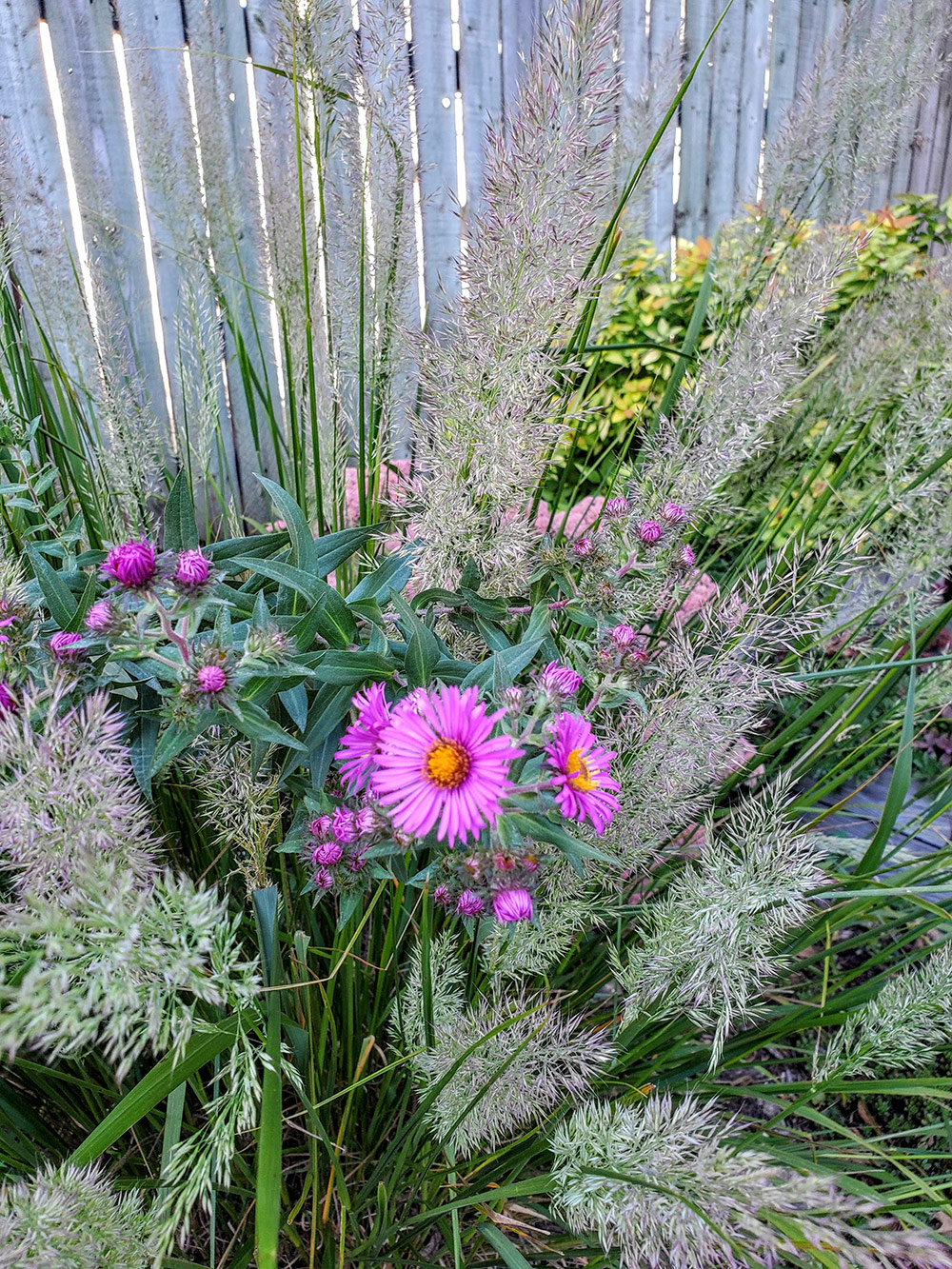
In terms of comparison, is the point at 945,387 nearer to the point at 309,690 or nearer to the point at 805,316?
the point at 805,316

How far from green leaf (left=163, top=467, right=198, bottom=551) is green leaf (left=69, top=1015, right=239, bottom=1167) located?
41 centimetres

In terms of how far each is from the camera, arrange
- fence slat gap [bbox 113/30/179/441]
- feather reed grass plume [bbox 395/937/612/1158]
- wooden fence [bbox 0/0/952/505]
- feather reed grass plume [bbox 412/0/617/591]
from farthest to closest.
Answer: fence slat gap [bbox 113/30/179/441], wooden fence [bbox 0/0/952/505], feather reed grass plume [bbox 395/937/612/1158], feather reed grass plume [bbox 412/0/617/591]

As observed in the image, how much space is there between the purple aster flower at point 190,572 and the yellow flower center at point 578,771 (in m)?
0.31

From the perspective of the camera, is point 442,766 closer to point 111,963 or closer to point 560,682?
point 560,682

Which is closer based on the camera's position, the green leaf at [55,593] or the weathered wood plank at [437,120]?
the green leaf at [55,593]

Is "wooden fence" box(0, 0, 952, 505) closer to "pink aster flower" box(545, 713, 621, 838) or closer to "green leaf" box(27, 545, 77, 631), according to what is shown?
"green leaf" box(27, 545, 77, 631)

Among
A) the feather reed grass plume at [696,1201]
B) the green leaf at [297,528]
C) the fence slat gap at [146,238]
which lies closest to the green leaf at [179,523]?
the green leaf at [297,528]

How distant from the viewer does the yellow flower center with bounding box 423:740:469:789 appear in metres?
0.56

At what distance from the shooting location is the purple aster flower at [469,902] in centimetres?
65

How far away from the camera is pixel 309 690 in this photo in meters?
0.82

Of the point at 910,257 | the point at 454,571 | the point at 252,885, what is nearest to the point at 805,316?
the point at 454,571

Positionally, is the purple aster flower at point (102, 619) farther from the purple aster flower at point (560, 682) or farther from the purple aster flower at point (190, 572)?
the purple aster flower at point (560, 682)

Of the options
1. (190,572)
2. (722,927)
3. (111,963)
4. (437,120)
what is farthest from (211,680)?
(437,120)

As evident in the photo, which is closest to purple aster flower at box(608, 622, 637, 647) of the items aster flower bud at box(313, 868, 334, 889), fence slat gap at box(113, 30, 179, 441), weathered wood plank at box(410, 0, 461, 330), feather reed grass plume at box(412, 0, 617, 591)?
feather reed grass plume at box(412, 0, 617, 591)
